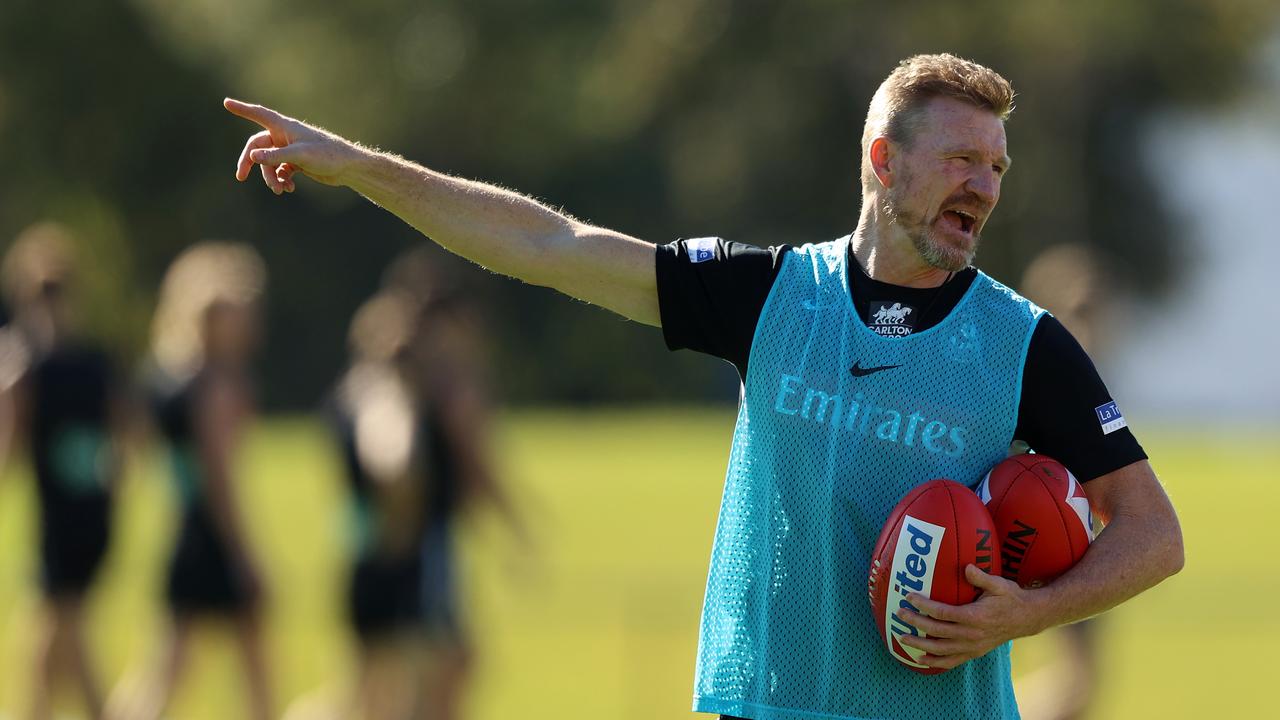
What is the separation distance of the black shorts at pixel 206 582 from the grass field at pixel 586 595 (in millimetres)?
313

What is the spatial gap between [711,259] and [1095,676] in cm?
512

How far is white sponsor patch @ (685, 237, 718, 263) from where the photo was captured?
4309mm

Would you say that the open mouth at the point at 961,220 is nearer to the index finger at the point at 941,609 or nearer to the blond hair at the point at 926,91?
the blond hair at the point at 926,91

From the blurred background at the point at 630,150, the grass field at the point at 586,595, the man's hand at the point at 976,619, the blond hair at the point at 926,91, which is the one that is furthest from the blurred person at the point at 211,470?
the blurred background at the point at 630,150

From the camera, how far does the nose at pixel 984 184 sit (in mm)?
4117

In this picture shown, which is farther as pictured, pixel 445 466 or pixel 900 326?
pixel 445 466

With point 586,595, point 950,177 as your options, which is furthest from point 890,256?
point 586,595

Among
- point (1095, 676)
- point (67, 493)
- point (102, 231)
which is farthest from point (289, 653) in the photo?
point (102, 231)

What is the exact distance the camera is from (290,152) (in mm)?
4246

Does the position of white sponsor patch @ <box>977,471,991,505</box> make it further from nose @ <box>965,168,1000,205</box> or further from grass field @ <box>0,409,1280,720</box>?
grass field @ <box>0,409,1280,720</box>

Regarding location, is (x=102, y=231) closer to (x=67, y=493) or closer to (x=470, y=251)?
(x=67, y=493)

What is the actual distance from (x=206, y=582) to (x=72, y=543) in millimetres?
901

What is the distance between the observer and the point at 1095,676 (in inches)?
342

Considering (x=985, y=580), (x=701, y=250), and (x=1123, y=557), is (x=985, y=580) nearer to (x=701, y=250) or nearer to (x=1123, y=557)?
(x=1123, y=557)
